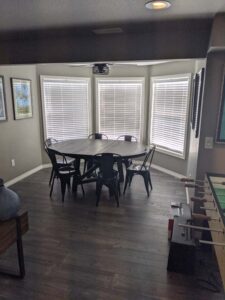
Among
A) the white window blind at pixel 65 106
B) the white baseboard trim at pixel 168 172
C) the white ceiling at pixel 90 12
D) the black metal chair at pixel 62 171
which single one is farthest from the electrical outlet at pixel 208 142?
the white window blind at pixel 65 106

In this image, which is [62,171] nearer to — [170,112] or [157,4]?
[170,112]

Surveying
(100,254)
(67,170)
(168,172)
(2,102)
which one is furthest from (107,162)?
(2,102)

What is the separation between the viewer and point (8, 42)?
3.08 metres

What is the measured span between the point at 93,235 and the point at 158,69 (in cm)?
388

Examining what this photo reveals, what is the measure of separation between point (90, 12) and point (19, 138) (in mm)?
3311

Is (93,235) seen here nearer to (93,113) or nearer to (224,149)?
(224,149)

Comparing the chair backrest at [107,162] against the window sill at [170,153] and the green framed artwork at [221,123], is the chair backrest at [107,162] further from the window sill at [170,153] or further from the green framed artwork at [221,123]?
the window sill at [170,153]

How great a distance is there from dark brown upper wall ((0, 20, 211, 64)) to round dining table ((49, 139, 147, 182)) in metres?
1.50

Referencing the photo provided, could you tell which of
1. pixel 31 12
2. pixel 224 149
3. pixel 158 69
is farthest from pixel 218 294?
pixel 158 69

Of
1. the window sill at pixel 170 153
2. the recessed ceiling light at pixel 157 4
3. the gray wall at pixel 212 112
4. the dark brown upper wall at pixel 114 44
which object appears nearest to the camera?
the recessed ceiling light at pixel 157 4

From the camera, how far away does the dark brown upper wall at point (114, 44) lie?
2559 millimetres

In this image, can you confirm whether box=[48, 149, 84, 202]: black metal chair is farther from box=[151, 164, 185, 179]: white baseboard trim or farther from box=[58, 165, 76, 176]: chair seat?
box=[151, 164, 185, 179]: white baseboard trim

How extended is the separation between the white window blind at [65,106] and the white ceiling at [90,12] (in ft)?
9.54

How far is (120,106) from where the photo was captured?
5.80 meters
